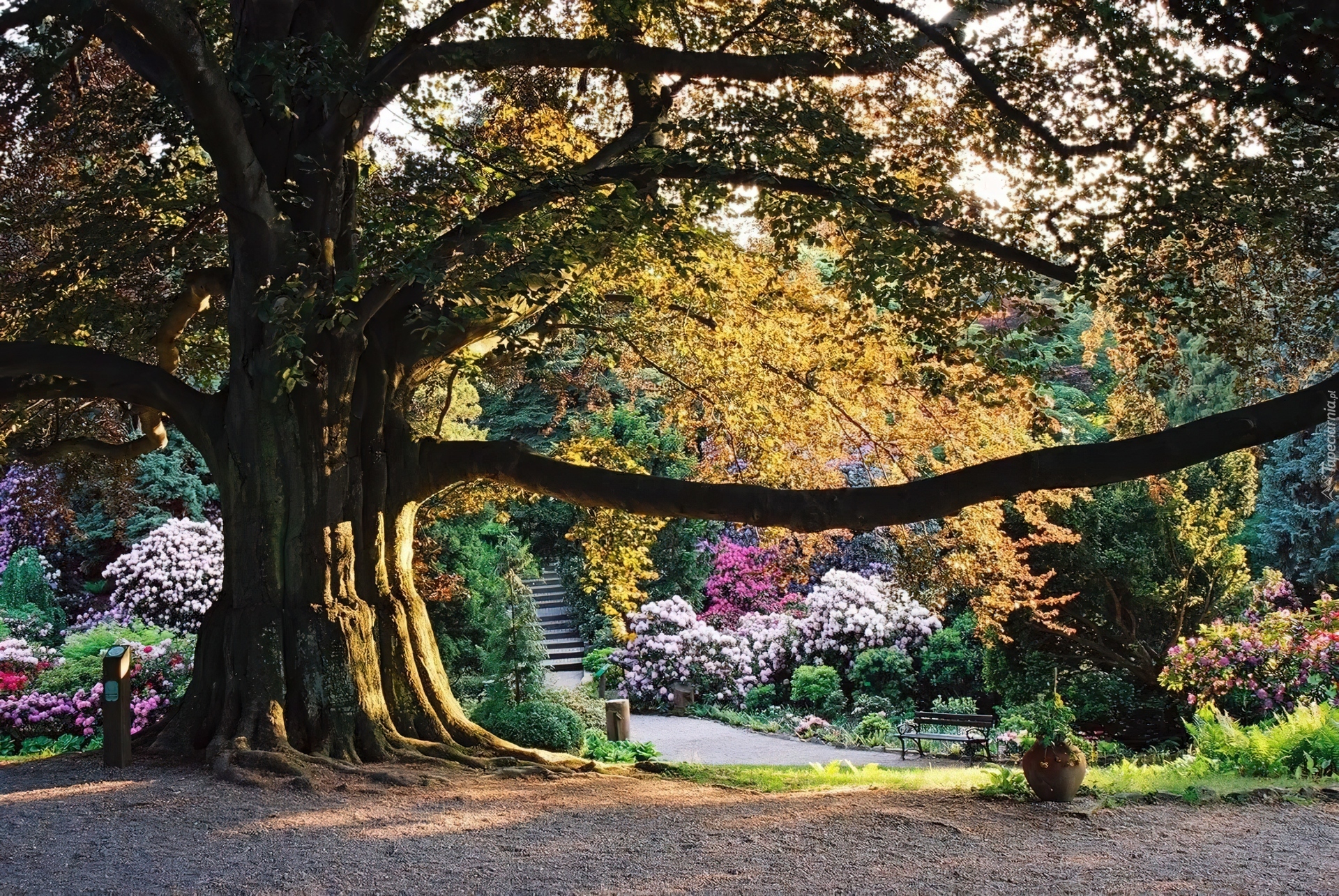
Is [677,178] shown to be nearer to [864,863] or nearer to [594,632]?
[864,863]

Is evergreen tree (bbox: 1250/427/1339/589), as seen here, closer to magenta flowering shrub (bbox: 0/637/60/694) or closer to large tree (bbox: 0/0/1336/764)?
large tree (bbox: 0/0/1336/764)

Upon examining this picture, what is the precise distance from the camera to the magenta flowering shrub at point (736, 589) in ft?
57.4

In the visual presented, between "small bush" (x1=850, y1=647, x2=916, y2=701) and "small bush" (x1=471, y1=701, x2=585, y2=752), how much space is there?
5.83 meters

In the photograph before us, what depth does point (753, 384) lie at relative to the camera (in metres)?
10.3

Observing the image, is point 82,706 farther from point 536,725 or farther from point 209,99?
point 209,99

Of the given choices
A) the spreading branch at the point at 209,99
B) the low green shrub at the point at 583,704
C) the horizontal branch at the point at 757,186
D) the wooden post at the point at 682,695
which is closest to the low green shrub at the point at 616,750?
the low green shrub at the point at 583,704

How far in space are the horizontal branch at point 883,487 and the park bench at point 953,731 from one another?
5408mm

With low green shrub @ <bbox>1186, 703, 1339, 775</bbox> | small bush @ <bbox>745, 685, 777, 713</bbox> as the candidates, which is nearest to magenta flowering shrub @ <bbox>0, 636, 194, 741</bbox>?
Answer: small bush @ <bbox>745, 685, 777, 713</bbox>

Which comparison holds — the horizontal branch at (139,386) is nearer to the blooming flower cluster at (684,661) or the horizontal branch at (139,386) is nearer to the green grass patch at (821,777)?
the green grass patch at (821,777)

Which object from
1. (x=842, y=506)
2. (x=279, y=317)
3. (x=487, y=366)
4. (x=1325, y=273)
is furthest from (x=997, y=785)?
(x=487, y=366)

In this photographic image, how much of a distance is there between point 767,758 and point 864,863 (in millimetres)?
6570

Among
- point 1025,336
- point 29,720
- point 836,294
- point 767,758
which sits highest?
point 836,294

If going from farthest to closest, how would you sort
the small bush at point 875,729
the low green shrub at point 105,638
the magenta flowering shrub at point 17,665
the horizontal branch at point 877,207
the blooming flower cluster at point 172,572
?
the blooming flower cluster at point 172,572 < the small bush at point 875,729 < the low green shrub at point 105,638 < the magenta flowering shrub at point 17,665 < the horizontal branch at point 877,207

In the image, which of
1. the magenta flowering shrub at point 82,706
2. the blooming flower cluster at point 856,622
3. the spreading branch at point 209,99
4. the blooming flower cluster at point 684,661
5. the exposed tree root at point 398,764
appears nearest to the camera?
the spreading branch at point 209,99
